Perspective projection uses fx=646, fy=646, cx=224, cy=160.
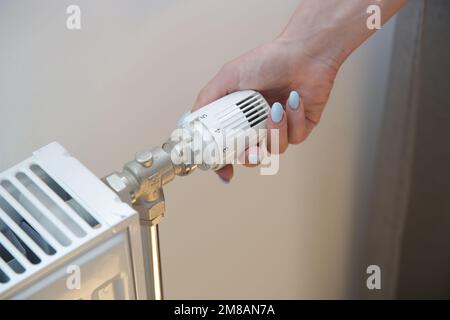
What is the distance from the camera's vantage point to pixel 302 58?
644mm

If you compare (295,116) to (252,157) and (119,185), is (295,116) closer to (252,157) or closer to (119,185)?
(252,157)

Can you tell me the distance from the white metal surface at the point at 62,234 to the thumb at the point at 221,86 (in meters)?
0.18

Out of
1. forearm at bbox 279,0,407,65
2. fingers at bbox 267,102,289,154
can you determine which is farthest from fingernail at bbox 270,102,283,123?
forearm at bbox 279,0,407,65

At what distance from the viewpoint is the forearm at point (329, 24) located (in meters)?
0.63

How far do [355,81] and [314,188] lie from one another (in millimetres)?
161

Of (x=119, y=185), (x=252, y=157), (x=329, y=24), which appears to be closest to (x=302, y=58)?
(x=329, y=24)

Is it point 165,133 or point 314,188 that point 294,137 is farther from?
point 314,188

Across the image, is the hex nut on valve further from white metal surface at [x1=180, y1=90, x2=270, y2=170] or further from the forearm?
the forearm

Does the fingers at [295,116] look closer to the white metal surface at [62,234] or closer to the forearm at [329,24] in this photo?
the forearm at [329,24]

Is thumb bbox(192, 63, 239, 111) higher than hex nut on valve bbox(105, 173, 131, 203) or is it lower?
higher

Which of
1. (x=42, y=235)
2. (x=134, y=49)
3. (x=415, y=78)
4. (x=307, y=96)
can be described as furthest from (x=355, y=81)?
(x=42, y=235)

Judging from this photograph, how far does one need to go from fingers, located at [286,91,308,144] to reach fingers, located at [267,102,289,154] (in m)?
0.02

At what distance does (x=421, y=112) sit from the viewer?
0.84 metres

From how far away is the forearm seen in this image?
25.0 inches
